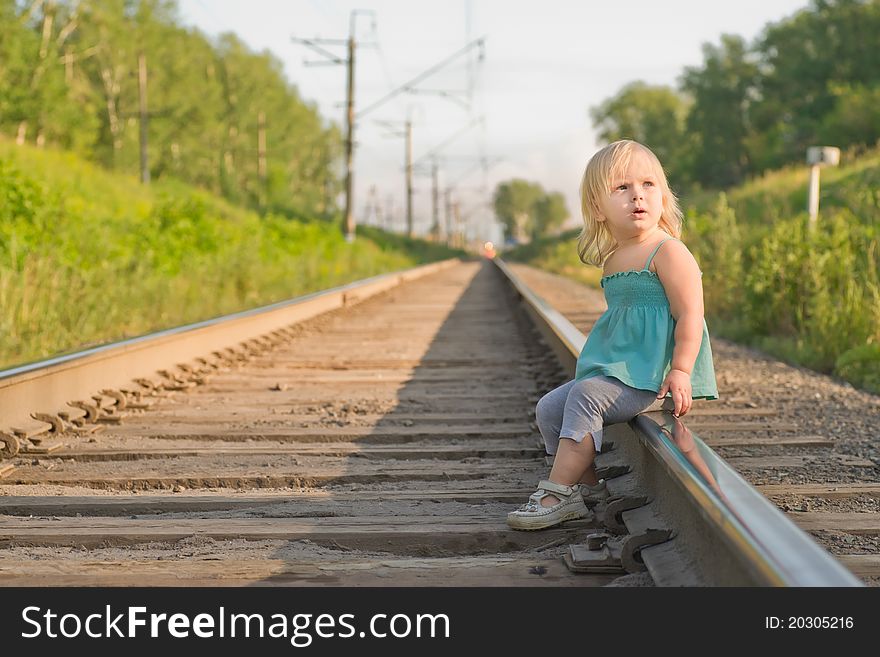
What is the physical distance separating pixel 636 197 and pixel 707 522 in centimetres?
110

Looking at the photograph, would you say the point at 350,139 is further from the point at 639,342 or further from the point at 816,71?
the point at 816,71

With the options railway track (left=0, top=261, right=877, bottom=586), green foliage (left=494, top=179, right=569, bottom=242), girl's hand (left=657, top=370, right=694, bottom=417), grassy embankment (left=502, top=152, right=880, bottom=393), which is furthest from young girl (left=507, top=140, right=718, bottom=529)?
green foliage (left=494, top=179, right=569, bottom=242)

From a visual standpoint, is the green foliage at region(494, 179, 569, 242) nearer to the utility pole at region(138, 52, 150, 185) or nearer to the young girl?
the utility pole at region(138, 52, 150, 185)

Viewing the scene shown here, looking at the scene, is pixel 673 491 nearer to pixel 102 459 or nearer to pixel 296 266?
pixel 102 459

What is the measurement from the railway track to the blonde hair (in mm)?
597

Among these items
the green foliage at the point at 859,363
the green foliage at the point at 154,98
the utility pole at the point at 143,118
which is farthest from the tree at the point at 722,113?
the green foliage at the point at 859,363

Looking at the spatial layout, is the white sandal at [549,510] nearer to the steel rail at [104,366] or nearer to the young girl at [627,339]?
the young girl at [627,339]

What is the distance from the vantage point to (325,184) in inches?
3511

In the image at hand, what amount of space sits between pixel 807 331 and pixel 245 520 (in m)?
6.48

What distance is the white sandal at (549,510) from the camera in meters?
2.54

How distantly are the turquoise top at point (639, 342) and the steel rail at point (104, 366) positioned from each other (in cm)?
214

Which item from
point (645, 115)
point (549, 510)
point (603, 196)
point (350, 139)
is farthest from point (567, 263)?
point (645, 115)

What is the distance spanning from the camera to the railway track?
7.46ft

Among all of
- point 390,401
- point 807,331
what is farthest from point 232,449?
point 807,331
